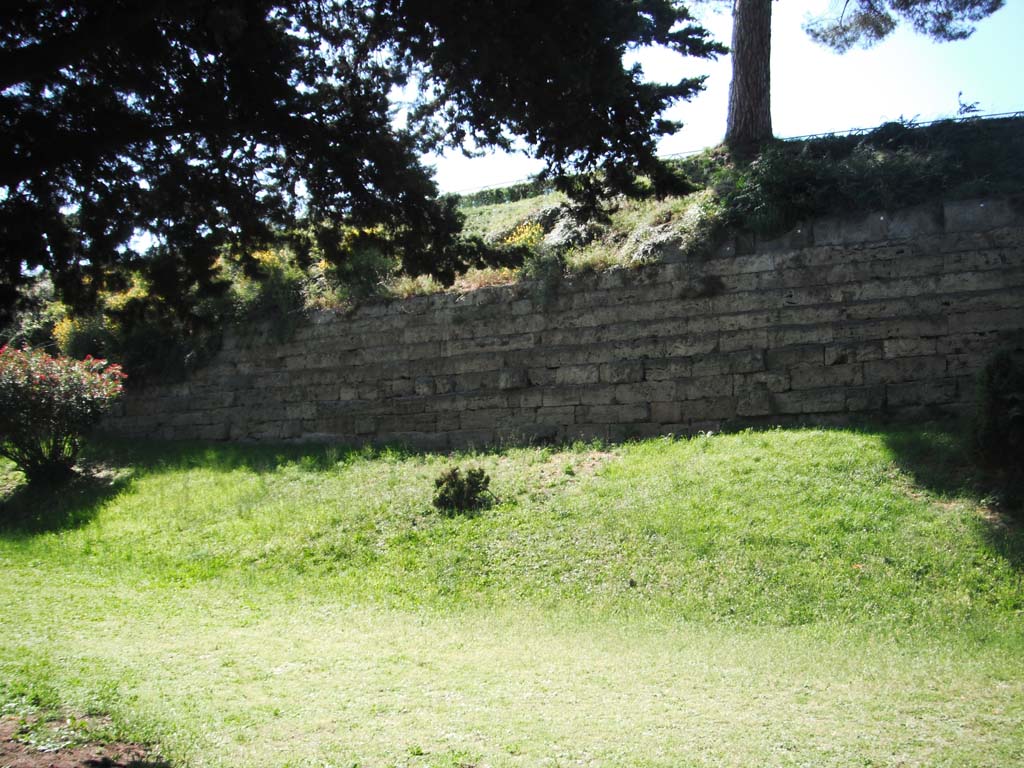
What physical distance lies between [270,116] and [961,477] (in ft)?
23.5

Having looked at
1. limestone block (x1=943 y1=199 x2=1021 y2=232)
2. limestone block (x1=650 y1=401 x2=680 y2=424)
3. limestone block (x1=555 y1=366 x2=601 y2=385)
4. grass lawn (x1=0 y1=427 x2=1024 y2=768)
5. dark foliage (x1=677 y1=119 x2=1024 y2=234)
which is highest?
dark foliage (x1=677 y1=119 x2=1024 y2=234)

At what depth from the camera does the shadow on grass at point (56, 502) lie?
469 inches

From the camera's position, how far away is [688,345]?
11.5 meters

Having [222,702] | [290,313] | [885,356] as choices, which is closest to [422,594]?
[222,702]

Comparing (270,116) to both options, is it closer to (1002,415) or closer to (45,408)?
(1002,415)

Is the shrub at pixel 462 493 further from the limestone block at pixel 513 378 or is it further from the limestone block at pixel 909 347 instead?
the limestone block at pixel 909 347

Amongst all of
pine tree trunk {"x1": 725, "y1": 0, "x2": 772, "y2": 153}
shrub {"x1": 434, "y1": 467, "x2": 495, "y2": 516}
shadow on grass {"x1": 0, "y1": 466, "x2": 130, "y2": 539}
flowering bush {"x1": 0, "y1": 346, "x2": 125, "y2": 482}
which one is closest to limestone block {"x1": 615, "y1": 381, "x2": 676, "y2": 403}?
shrub {"x1": 434, "y1": 467, "x2": 495, "y2": 516}

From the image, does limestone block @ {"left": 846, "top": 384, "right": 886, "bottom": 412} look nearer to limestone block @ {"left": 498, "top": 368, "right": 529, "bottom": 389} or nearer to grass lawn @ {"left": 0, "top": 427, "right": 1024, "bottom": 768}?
grass lawn @ {"left": 0, "top": 427, "right": 1024, "bottom": 768}

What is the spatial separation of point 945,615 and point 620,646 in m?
2.50

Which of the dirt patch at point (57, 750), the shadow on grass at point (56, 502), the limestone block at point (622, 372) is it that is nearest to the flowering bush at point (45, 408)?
the shadow on grass at point (56, 502)

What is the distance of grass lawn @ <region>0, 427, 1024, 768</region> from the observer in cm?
452

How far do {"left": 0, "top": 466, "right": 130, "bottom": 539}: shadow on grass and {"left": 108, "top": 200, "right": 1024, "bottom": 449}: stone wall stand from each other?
8.16 feet

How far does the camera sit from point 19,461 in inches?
532

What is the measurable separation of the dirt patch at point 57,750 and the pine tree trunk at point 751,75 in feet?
Answer: 41.5
